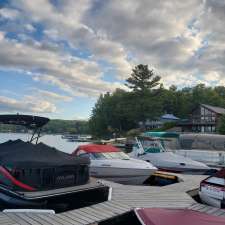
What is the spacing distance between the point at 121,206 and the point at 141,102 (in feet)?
177

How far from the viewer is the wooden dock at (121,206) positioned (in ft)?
17.5

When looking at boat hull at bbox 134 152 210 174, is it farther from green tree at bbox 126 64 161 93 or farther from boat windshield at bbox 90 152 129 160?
green tree at bbox 126 64 161 93

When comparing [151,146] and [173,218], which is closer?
[173,218]

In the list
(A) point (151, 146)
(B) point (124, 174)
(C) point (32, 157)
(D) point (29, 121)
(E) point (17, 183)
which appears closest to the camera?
(E) point (17, 183)

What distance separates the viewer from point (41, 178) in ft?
20.6

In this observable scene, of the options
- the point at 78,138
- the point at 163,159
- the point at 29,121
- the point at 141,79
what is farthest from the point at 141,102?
the point at 29,121

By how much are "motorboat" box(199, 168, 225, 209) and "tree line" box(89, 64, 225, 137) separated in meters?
52.0

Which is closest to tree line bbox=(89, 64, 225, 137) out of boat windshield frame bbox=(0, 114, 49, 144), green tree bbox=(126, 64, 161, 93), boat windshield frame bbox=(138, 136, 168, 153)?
green tree bbox=(126, 64, 161, 93)

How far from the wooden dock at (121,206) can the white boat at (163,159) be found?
16.0ft

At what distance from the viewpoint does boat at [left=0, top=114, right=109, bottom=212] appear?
6.02 meters

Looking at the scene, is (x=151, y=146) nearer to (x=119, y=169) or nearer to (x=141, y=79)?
(x=119, y=169)

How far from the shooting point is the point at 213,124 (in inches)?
2418

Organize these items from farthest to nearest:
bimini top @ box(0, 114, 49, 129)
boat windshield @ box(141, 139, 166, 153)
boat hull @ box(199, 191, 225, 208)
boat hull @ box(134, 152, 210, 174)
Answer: boat windshield @ box(141, 139, 166, 153)
boat hull @ box(134, 152, 210, 174)
bimini top @ box(0, 114, 49, 129)
boat hull @ box(199, 191, 225, 208)

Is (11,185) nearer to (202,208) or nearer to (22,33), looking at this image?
(202,208)
